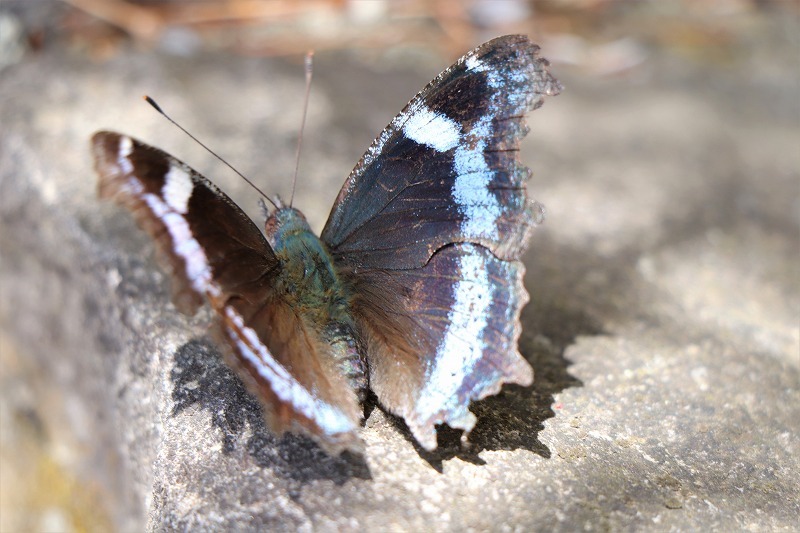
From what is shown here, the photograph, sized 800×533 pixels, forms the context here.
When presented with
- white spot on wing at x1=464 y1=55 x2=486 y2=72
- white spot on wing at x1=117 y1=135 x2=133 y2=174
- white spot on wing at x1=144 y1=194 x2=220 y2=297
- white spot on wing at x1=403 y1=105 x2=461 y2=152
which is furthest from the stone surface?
white spot on wing at x1=464 y1=55 x2=486 y2=72

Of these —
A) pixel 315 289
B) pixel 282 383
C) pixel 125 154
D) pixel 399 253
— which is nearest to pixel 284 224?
pixel 315 289

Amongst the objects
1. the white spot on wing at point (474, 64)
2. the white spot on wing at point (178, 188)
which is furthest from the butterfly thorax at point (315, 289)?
the white spot on wing at point (474, 64)

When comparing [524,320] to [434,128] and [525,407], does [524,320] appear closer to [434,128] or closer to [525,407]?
[525,407]

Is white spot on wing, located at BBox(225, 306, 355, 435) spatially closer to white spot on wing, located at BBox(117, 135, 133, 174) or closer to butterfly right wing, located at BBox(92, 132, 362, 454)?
butterfly right wing, located at BBox(92, 132, 362, 454)

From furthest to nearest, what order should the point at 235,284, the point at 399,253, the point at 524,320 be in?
the point at 524,320, the point at 399,253, the point at 235,284

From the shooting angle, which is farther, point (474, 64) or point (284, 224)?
point (284, 224)

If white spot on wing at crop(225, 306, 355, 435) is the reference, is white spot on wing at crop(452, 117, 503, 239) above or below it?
above

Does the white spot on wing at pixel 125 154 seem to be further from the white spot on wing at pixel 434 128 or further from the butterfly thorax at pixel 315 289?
the white spot on wing at pixel 434 128
